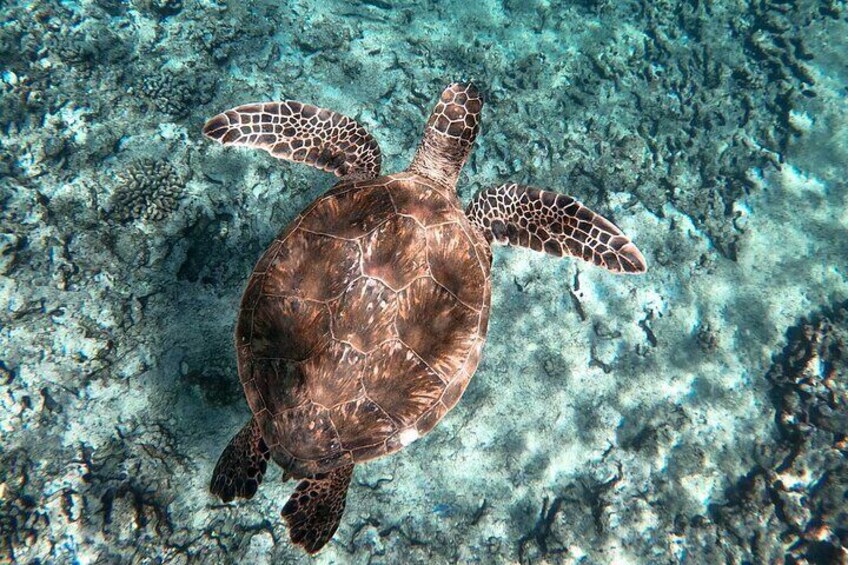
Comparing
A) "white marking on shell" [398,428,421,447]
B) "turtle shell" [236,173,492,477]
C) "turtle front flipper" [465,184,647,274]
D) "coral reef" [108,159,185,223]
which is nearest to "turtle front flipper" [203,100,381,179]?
"turtle shell" [236,173,492,477]

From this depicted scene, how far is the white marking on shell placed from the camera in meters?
2.98

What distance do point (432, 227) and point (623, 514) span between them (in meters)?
4.35

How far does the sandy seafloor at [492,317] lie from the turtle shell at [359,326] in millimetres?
1754

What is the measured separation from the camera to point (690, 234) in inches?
269

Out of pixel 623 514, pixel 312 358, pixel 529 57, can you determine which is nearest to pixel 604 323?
pixel 623 514

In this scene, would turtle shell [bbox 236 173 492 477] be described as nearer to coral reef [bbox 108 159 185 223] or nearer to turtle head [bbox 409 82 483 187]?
turtle head [bbox 409 82 483 187]

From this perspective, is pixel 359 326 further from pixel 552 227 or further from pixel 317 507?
pixel 552 227

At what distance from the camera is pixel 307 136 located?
416 cm

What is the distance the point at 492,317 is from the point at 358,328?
9.56 ft

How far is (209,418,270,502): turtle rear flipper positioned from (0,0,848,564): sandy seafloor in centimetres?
96

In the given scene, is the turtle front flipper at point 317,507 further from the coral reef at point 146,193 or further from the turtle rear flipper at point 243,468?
the coral reef at point 146,193

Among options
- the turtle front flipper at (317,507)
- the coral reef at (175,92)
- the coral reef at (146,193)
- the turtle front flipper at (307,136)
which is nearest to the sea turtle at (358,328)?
the turtle front flipper at (317,507)

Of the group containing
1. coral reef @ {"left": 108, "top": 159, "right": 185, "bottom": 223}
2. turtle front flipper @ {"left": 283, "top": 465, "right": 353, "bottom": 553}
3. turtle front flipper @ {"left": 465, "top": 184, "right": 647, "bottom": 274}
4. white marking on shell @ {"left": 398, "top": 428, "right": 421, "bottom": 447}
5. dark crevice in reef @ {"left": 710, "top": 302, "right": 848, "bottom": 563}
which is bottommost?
dark crevice in reef @ {"left": 710, "top": 302, "right": 848, "bottom": 563}

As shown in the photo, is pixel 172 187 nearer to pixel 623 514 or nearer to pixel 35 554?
pixel 35 554
